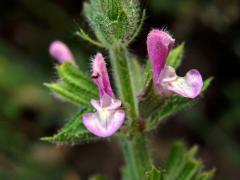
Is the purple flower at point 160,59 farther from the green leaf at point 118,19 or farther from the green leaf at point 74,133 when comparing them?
the green leaf at point 74,133

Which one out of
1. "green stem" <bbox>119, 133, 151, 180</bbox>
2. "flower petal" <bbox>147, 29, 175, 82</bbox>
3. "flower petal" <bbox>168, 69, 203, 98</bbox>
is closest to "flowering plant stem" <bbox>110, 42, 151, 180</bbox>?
"green stem" <bbox>119, 133, 151, 180</bbox>

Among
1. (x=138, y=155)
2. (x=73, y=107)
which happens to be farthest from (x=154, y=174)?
(x=73, y=107)

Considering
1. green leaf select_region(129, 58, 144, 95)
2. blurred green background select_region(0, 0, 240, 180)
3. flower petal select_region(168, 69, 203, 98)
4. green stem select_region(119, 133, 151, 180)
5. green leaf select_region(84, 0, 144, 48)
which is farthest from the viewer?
blurred green background select_region(0, 0, 240, 180)

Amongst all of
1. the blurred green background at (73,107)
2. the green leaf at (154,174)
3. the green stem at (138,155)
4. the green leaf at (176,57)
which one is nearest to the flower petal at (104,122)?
the green leaf at (154,174)

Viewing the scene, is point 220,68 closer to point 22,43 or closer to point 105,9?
point 22,43

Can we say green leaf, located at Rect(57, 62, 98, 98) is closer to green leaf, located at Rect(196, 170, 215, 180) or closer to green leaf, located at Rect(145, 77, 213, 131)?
green leaf, located at Rect(145, 77, 213, 131)
